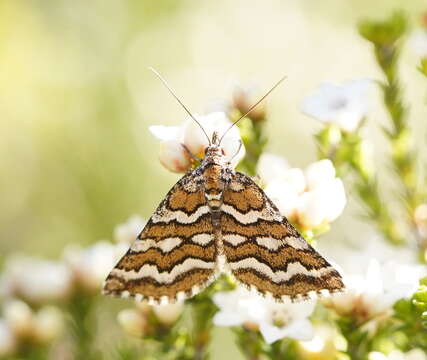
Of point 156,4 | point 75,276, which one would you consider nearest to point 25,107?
point 156,4

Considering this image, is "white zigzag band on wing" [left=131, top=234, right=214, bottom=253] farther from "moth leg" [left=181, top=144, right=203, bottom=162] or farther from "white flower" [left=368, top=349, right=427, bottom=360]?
"white flower" [left=368, top=349, right=427, bottom=360]

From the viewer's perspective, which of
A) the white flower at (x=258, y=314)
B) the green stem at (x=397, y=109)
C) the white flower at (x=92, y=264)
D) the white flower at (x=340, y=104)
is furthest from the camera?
the white flower at (x=92, y=264)

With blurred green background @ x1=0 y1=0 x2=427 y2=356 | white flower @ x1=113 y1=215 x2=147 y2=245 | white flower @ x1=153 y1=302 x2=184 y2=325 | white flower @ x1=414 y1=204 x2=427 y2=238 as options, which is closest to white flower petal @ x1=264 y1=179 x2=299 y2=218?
white flower @ x1=153 y1=302 x2=184 y2=325

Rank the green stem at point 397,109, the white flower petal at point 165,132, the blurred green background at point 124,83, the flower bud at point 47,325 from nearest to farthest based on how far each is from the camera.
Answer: the white flower petal at point 165,132 < the green stem at point 397,109 < the flower bud at point 47,325 < the blurred green background at point 124,83

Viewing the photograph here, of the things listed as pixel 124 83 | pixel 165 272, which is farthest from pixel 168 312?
pixel 124 83

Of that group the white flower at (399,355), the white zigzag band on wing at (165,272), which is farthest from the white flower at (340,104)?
the white flower at (399,355)

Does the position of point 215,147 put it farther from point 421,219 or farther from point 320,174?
point 421,219

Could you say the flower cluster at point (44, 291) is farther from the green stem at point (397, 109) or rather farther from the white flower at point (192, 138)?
the green stem at point (397, 109)

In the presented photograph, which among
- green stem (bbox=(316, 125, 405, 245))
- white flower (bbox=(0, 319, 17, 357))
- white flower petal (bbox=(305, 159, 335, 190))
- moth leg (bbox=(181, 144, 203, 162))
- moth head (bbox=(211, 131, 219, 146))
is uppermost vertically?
green stem (bbox=(316, 125, 405, 245))
